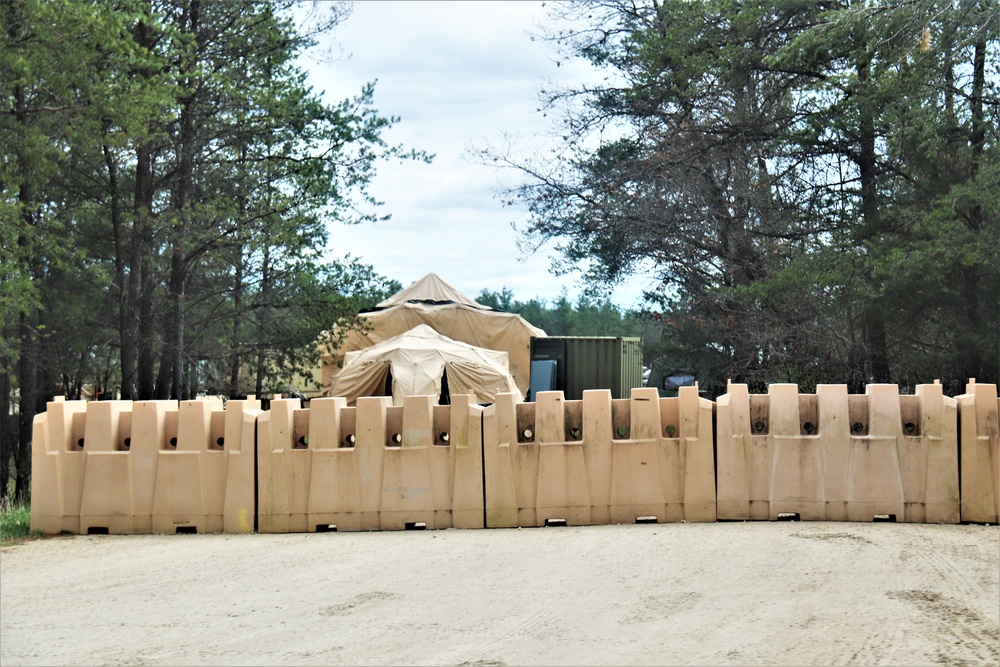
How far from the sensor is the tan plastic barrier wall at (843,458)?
35.0 ft

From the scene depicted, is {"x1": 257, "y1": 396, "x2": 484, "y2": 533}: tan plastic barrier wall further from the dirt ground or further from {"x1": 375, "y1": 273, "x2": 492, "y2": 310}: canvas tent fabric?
{"x1": 375, "y1": 273, "x2": 492, "y2": 310}: canvas tent fabric

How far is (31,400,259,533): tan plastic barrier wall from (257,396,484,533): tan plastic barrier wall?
29cm

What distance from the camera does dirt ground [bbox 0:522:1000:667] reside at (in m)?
6.17

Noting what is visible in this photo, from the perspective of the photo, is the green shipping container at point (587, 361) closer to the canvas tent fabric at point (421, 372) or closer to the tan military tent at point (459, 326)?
the tan military tent at point (459, 326)

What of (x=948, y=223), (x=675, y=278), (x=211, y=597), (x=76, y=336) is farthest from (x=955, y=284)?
(x=76, y=336)

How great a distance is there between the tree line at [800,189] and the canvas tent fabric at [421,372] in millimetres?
6530

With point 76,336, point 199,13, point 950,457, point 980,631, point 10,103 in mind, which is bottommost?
point 980,631

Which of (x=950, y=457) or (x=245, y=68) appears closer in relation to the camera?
(x=950, y=457)

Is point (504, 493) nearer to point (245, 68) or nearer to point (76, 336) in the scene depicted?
point (245, 68)

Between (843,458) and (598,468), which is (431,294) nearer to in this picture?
(598,468)

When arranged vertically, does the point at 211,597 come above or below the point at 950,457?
below

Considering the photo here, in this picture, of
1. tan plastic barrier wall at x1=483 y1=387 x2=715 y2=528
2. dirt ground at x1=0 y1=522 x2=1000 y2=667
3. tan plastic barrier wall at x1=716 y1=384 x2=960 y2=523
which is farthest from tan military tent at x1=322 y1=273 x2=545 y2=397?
dirt ground at x1=0 y1=522 x2=1000 y2=667

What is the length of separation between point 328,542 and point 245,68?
18.8 meters

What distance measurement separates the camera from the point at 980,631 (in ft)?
21.2
